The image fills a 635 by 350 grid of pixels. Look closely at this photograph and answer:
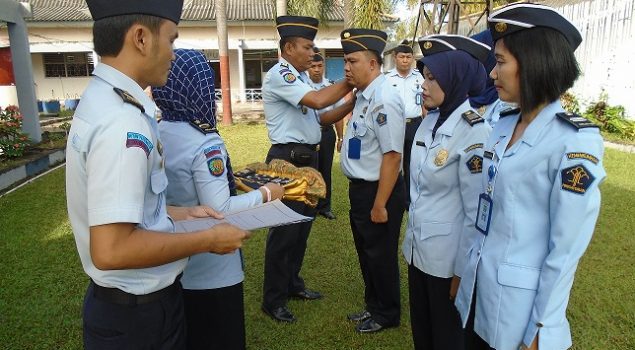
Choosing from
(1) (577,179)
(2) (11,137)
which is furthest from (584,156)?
(2) (11,137)

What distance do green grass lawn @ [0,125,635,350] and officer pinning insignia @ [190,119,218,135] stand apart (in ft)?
5.70

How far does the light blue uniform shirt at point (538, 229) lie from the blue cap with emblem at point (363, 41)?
1.49 m

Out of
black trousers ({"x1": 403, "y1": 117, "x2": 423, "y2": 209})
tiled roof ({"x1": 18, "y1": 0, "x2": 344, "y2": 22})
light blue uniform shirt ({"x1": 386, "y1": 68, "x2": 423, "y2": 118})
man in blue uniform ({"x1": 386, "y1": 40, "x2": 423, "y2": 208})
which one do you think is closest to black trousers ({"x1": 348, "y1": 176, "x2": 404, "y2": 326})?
black trousers ({"x1": 403, "y1": 117, "x2": 423, "y2": 209})

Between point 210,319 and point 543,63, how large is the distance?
1582mm

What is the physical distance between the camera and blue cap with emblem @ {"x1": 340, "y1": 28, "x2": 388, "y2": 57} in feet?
9.55

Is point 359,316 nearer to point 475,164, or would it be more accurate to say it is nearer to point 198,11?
point 475,164

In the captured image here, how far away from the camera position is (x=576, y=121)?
134 cm

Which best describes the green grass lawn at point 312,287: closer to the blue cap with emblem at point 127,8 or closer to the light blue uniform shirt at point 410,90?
the light blue uniform shirt at point 410,90

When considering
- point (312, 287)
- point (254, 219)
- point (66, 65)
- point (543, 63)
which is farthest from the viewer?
point (66, 65)

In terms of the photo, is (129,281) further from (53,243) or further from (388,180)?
(53,243)

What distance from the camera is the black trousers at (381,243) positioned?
3008 mm

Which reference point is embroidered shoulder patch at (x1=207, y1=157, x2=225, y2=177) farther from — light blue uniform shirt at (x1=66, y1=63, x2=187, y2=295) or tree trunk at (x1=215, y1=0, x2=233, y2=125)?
tree trunk at (x1=215, y1=0, x2=233, y2=125)

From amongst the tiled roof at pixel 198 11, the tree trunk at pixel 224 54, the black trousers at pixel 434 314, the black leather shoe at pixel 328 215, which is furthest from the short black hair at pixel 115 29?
the tiled roof at pixel 198 11

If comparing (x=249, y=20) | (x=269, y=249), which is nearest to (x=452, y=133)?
(x=269, y=249)
